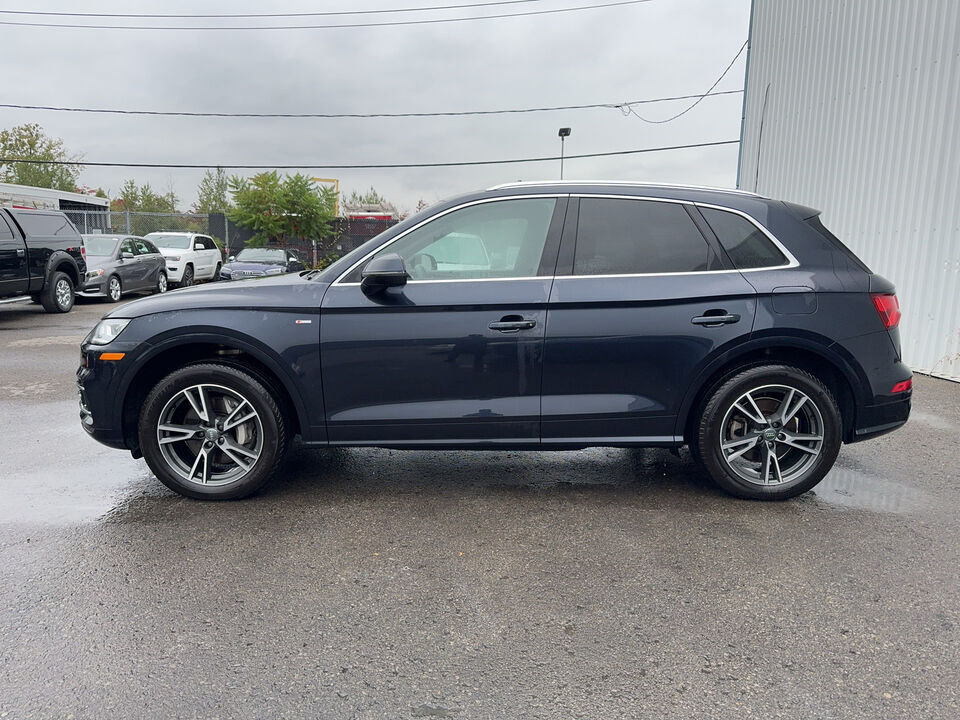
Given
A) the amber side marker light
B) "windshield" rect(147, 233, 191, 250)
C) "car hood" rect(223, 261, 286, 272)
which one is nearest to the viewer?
the amber side marker light

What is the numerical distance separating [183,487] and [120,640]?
1.39 m

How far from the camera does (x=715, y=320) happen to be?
12.5 ft

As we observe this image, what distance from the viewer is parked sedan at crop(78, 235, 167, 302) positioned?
1570 cm

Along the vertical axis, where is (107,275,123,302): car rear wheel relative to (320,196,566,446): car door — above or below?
below

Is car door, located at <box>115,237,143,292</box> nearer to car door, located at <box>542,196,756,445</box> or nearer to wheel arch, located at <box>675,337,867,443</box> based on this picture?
car door, located at <box>542,196,756,445</box>

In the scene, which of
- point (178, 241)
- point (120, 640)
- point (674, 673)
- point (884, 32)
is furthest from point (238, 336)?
point (178, 241)

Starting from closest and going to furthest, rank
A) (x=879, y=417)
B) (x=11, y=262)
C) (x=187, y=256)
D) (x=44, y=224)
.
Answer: (x=879, y=417) → (x=11, y=262) → (x=44, y=224) → (x=187, y=256)

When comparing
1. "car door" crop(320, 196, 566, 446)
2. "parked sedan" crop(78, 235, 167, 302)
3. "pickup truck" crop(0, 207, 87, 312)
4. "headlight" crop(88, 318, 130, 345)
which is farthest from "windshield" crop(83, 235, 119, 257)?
"car door" crop(320, 196, 566, 446)


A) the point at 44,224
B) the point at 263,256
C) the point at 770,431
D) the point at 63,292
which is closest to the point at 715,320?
the point at 770,431

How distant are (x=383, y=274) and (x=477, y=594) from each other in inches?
66.2

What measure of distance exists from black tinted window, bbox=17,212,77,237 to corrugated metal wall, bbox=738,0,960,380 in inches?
511

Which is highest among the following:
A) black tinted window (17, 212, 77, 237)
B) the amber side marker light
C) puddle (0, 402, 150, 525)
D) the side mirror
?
black tinted window (17, 212, 77, 237)

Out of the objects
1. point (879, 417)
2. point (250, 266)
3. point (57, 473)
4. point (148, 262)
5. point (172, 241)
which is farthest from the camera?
point (172, 241)

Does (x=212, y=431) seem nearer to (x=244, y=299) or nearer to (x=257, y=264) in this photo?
(x=244, y=299)
